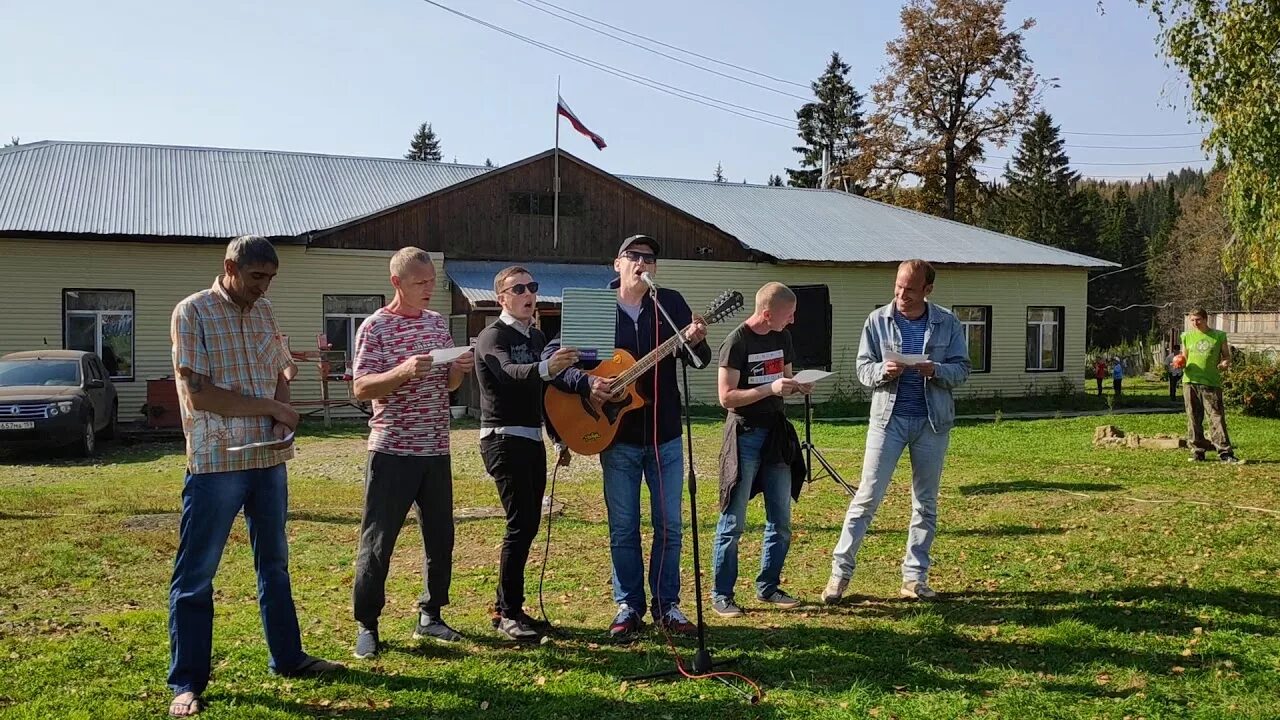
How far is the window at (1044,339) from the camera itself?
92.3 ft

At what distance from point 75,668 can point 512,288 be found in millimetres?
2739

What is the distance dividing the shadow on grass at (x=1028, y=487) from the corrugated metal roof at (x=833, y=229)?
14.0 m

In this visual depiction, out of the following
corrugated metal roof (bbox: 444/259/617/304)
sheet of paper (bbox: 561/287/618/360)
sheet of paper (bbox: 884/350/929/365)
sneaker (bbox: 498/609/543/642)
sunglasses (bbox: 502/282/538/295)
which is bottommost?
sneaker (bbox: 498/609/543/642)

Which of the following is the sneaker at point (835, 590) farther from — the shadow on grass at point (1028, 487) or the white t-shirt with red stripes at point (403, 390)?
the shadow on grass at point (1028, 487)

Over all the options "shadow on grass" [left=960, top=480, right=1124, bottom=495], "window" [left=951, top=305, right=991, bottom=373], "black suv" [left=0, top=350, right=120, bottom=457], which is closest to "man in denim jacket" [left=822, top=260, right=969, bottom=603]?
"shadow on grass" [left=960, top=480, right=1124, bottom=495]

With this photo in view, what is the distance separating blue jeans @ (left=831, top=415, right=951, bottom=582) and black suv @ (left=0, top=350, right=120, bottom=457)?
12584mm

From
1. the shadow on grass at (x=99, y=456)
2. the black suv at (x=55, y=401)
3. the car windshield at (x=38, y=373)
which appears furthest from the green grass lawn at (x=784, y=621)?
the car windshield at (x=38, y=373)

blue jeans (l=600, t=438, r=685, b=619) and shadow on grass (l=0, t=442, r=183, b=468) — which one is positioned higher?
blue jeans (l=600, t=438, r=685, b=619)

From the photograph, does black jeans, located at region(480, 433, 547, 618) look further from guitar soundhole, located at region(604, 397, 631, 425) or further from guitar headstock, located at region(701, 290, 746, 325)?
guitar headstock, located at region(701, 290, 746, 325)

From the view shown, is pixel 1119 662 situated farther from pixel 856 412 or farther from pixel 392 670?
pixel 856 412

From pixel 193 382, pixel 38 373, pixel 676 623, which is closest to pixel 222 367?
pixel 193 382

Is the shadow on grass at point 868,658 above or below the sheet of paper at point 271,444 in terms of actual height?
below

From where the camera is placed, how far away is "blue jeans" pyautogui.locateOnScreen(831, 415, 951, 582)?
235 inches

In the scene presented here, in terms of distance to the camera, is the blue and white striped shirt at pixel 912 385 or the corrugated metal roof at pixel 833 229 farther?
the corrugated metal roof at pixel 833 229
